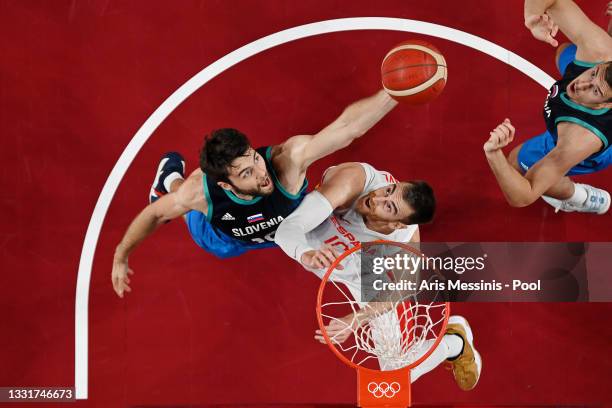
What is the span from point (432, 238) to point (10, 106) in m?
3.14

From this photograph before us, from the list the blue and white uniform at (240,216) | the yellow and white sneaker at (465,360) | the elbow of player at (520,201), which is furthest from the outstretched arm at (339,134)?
the yellow and white sneaker at (465,360)

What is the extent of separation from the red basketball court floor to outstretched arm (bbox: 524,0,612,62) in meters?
0.11

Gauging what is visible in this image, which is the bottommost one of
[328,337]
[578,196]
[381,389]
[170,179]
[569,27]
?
[381,389]

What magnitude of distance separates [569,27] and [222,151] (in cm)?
246

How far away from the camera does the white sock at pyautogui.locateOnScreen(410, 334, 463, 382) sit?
464 centimetres

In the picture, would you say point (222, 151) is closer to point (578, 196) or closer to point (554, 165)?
point (554, 165)

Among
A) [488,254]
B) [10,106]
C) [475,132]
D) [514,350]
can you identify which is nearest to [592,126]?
[475,132]

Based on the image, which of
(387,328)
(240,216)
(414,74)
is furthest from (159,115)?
(387,328)

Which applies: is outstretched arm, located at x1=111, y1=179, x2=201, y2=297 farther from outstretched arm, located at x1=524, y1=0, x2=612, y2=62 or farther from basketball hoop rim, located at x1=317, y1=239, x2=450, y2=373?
outstretched arm, located at x1=524, y1=0, x2=612, y2=62

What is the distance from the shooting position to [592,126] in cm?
446

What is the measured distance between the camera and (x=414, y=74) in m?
4.08

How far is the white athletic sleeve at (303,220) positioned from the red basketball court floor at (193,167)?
37 cm

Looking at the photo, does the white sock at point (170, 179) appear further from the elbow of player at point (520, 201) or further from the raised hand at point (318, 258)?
the elbow of player at point (520, 201)

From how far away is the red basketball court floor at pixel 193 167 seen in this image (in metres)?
4.82
